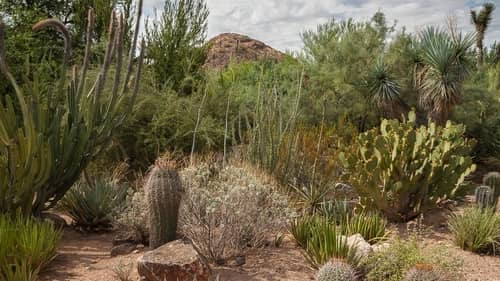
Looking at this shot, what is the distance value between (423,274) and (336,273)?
76 cm

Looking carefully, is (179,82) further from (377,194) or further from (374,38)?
(377,194)

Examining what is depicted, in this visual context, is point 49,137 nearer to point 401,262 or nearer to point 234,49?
point 401,262

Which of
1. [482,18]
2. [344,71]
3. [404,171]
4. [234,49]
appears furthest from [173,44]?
[482,18]

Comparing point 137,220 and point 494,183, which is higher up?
point 494,183

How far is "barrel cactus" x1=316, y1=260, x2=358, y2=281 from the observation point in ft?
16.1

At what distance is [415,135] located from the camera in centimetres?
854

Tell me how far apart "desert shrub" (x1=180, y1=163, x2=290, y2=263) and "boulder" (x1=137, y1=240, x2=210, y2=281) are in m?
0.64

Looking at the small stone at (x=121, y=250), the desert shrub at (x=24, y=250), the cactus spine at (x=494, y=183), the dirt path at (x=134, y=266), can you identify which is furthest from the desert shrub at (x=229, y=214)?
the cactus spine at (x=494, y=183)

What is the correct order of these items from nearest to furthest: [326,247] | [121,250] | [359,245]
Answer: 1. [326,247]
2. [359,245]
3. [121,250]

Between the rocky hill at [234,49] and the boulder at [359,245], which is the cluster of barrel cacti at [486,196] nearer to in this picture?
the boulder at [359,245]

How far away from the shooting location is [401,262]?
5.35m

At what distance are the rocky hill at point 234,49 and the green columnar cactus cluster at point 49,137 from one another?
65.4 feet

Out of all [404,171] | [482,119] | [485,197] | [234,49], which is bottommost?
[485,197]

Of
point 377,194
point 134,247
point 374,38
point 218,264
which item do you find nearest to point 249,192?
point 218,264
